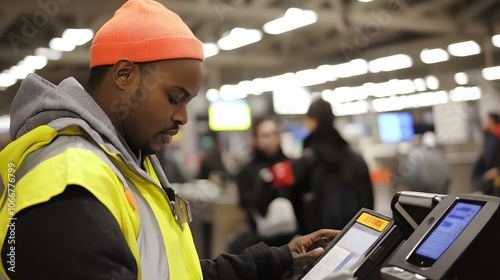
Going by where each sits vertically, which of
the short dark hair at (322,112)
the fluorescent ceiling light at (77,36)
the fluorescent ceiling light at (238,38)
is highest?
the fluorescent ceiling light at (77,36)

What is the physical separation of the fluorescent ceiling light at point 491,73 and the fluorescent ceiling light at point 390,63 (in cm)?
255

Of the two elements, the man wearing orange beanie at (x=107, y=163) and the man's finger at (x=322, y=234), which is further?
the man's finger at (x=322, y=234)

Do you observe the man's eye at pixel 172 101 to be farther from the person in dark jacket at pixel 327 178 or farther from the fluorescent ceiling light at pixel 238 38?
A: the fluorescent ceiling light at pixel 238 38

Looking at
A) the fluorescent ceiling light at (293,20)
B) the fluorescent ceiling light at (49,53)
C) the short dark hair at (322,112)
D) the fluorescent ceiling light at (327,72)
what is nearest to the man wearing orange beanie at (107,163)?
the short dark hair at (322,112)

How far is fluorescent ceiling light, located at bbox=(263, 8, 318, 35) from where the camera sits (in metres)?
10.0

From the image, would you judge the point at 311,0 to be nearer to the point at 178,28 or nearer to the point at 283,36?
the point at 283,36

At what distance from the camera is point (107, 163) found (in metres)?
1.17

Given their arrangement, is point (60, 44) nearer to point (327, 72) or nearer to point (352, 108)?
point (327, 72)

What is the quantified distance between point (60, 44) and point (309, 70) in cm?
573

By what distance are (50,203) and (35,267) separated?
0.11 meters

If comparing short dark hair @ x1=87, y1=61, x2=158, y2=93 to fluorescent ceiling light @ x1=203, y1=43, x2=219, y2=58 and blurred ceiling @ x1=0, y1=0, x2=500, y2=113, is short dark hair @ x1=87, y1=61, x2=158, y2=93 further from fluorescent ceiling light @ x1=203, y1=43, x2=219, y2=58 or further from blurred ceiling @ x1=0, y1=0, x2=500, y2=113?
fluorescent ceiling light @ x1=203, y1=43, x2=219, y2=58

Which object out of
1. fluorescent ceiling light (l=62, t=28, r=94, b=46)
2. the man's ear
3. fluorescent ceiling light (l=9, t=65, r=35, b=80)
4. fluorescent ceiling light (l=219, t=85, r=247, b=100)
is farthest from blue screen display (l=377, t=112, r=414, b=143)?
the man's ear

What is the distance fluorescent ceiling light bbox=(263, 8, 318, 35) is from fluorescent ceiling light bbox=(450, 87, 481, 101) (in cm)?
327

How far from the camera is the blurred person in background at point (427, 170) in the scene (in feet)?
23.7
